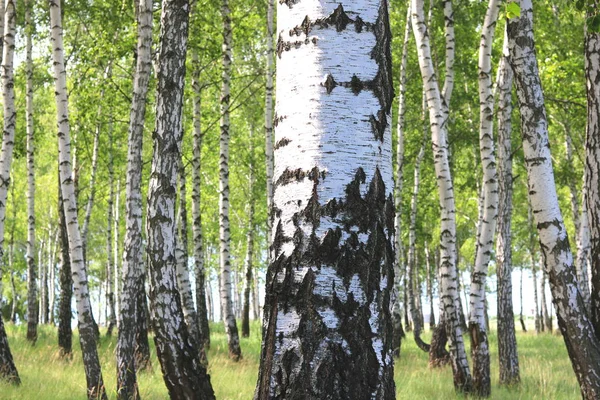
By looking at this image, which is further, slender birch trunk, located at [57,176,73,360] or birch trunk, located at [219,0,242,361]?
Result: birch trunk, located at [219,0,242,361]

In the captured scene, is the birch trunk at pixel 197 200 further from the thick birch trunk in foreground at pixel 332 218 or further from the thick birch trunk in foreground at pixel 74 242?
the thick birch trunk in foreground at pixel 332 218

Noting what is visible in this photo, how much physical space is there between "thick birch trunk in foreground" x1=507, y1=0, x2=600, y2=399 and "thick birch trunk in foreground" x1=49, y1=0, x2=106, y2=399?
15.3ft

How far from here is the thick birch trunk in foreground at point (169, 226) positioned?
20.9ft

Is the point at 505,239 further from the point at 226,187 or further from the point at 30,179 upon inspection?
the point at 30,179

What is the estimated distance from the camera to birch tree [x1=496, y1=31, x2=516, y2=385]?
10.1 meters

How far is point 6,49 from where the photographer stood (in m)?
9.42

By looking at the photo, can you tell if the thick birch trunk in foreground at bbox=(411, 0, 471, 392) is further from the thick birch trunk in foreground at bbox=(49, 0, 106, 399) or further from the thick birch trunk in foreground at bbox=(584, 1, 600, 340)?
the thick birch trunk in foreground at bbox=(49, 0, 106, 399)

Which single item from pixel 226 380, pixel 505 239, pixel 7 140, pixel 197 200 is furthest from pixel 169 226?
pixel 197 200

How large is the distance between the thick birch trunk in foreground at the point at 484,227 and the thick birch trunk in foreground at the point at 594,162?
3257 millimetres

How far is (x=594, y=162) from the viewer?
551 cm

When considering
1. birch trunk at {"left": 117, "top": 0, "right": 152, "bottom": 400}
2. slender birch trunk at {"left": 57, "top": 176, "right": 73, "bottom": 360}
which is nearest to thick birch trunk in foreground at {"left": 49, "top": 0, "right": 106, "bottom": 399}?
birch trunk at {"left": 117, "top": 0, "right": 152, "bottom": 400}

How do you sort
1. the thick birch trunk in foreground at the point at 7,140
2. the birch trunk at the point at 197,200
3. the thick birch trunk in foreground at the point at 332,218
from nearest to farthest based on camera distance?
the thick birch trunk in foreground at the point at 332,218 → the thick birch trunk in foreground at the point at 7,140 → the birch trunk at the point at 197,200

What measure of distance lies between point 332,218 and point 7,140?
8233mm

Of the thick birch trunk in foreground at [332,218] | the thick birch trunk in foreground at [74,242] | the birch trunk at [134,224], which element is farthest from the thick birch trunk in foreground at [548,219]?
the thick birch trunk in foreground at [74,242]
